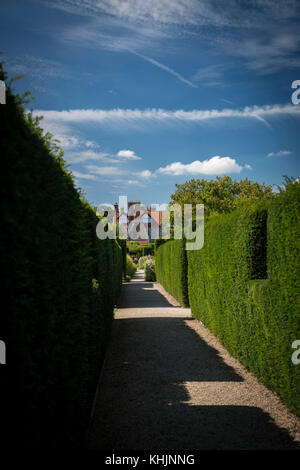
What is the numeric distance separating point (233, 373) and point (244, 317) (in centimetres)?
102

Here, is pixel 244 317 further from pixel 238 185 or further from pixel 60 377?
pixel 238 185

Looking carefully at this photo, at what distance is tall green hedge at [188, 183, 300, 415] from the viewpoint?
14.3ft

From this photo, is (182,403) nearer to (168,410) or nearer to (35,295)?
(168,410)

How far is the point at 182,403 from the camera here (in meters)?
5.05

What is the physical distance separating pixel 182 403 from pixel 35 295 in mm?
3590

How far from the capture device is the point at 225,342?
7.76 meters

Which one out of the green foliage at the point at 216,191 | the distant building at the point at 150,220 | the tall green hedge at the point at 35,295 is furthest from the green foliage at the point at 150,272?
the distant building at the point at 150,220

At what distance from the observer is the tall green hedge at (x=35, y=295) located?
1.90 metres

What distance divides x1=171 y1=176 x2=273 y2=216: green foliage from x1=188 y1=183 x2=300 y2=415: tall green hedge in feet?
134

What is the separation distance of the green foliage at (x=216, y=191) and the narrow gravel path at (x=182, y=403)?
41641 mm

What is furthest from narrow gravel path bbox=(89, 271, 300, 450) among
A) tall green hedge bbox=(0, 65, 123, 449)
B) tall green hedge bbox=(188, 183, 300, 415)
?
tall green hedge bbox=(0, 65, 123, 449)

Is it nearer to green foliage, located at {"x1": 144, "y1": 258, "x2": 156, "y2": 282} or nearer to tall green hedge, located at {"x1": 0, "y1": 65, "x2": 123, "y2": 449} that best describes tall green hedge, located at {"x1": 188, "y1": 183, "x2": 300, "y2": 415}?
tall green hedge, located at {"x1": 0, "y1": 65, "x2": 123, "y2": 449}

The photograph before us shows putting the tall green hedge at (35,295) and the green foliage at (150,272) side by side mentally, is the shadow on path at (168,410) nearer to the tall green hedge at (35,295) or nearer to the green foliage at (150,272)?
the tall green hedge at (35,295)

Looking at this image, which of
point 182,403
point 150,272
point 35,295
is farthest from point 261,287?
point 150,272
